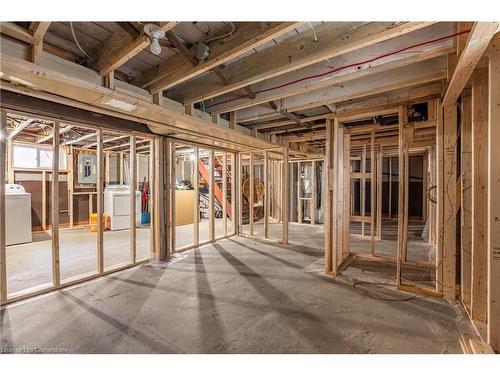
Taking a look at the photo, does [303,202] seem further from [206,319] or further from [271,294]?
[206,319]

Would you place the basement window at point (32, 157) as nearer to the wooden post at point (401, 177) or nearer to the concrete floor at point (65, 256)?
the concrete floor at point (65, 256)

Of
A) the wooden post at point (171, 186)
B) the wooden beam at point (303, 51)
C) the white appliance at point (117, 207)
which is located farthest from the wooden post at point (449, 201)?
the white appliance at point (117, 207)

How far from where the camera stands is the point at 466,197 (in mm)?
2217

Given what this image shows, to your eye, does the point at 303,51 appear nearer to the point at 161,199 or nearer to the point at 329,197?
the point at 329,197

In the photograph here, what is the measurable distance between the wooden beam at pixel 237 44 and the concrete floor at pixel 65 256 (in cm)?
270

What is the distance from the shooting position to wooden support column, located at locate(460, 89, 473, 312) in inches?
86.7

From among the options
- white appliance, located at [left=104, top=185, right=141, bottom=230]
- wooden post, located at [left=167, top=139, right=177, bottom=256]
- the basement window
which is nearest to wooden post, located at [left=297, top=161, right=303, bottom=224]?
wooden post, located at [left=167, top=139, right=177, bottom=256]

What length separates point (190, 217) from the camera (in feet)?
23.1

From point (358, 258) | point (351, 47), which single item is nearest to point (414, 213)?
point (358, 258)

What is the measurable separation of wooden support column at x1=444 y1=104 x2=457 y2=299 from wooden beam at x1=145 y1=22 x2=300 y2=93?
202 cm

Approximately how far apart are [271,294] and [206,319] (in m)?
0.77

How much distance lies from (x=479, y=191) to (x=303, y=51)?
1793mm

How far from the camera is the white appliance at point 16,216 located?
4.38 meters

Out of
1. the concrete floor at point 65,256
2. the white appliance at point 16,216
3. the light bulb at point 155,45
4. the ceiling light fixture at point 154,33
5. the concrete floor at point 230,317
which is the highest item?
the ceiling light fixture at point 154,33
